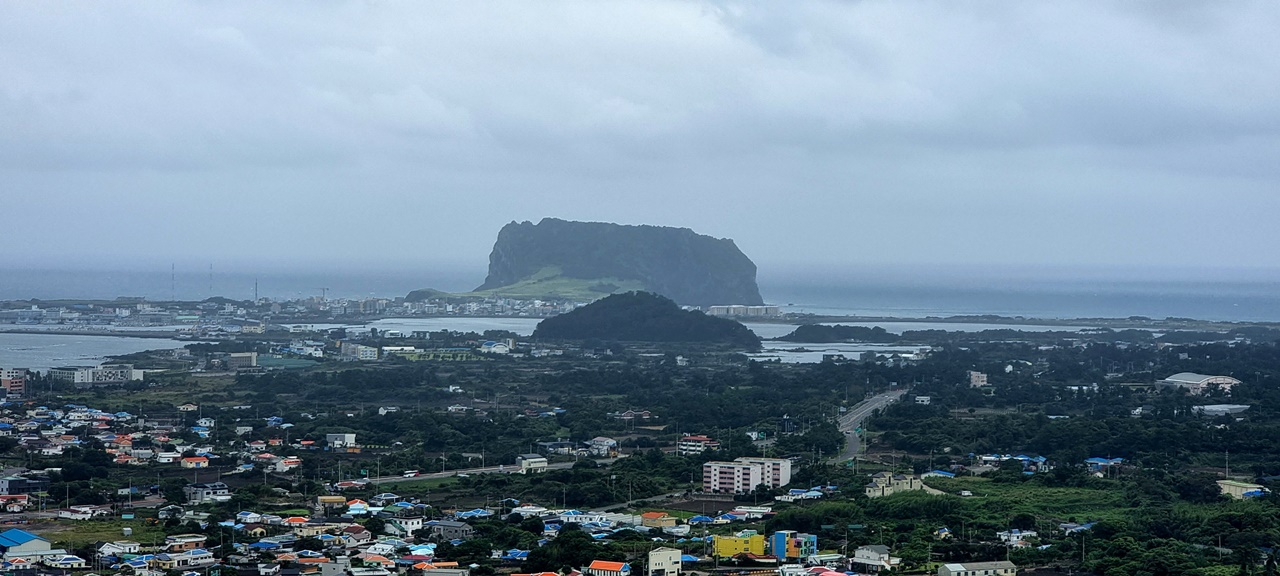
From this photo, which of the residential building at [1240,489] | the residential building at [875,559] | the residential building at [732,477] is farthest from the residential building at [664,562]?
the residential building at [1240,489]

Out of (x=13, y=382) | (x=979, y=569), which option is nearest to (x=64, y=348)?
(x=13, y=382)

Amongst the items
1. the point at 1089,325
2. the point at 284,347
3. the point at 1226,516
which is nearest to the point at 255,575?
the point at 1226,516

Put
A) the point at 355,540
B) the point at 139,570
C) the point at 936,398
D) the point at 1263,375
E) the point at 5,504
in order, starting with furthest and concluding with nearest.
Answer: the point at 1263,375
the point at 936,398
the point at 5,504
the point at 355,540
the point at 139,570

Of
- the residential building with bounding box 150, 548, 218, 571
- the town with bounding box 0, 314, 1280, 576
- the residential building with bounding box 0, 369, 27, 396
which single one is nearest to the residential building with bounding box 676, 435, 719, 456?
the town with bounding box 0, 314, 1280, 576

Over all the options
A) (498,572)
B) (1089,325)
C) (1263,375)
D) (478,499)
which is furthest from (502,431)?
(1089,325)

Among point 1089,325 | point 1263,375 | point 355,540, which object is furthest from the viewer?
point 1089,325

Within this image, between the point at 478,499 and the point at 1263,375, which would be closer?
the point at 478,499

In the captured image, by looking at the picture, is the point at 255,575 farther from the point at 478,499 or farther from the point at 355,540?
the point at 478,499
